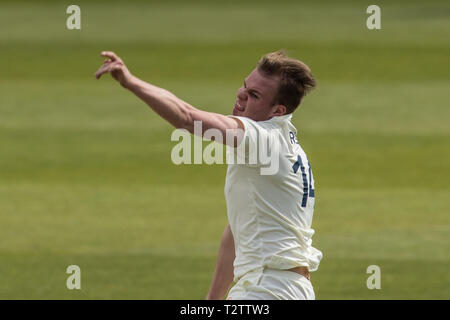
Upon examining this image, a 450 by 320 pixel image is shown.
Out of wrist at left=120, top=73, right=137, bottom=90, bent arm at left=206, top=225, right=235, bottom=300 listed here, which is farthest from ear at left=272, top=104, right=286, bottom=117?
wrist at left=120, top=73, right=137, bottom=90

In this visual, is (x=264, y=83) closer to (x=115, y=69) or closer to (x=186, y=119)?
(x=186, y=119)

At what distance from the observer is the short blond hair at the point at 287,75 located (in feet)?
16.6

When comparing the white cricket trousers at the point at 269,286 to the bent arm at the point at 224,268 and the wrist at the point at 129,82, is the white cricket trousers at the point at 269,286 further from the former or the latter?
the wrist at the point at 129,82

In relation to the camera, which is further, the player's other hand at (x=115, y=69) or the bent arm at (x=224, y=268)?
the bent arm at (x=224, y=268)

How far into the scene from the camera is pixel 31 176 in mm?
12688

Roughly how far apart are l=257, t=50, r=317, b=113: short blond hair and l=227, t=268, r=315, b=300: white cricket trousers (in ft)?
2.97

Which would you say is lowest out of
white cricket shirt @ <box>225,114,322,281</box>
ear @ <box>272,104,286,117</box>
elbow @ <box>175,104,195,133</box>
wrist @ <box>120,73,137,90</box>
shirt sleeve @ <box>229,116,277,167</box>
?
white cricket shirt @ <box>225,114,322,281</box>

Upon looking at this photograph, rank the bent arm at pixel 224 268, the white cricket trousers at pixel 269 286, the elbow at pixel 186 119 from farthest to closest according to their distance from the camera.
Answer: the bent arm at pixel 224 268
the white cricket trousers at pixel 269 286
the elbow at pixel 186 119

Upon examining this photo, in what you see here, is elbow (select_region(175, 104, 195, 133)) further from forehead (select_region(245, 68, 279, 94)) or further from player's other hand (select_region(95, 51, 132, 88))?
forehead (select_region(245, 68, 279, 94))

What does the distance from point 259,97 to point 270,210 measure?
60 cm

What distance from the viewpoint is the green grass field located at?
895 cm

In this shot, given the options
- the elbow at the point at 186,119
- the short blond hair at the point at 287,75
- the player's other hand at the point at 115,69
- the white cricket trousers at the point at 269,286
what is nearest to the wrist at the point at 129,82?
the player's other hand at the point at 115,69

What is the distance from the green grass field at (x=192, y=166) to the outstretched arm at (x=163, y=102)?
145 inches

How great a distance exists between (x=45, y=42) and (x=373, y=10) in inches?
375
